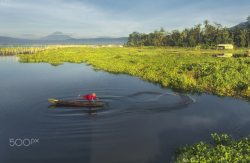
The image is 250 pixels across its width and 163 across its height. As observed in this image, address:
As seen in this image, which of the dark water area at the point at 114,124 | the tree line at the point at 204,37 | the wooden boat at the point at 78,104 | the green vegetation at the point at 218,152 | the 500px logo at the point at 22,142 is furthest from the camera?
the tree line at the point at 204,37

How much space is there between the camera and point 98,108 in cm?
2472

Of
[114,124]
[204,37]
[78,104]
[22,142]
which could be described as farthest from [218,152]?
[204,37]

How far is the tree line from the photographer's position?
115075 mm

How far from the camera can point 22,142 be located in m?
18.2

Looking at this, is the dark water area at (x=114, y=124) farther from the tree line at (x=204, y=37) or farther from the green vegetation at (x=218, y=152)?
the tree line at (x=204, y=37)

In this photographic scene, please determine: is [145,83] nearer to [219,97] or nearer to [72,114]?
A: [219,97]

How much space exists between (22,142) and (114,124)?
6.39 metres

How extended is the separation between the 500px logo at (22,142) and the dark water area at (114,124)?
0.39 feet

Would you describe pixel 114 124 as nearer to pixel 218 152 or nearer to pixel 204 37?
pixel 218 152

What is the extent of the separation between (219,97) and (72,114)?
15.6 m

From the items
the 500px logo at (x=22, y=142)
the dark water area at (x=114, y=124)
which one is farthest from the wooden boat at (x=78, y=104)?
the 500px logo at (x=22, y=142)

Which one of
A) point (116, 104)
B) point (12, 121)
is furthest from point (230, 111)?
point (12, 121)

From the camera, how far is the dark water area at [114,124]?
16484 mm

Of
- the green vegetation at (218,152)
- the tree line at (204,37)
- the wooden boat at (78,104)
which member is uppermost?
the tree line at (204,37)
